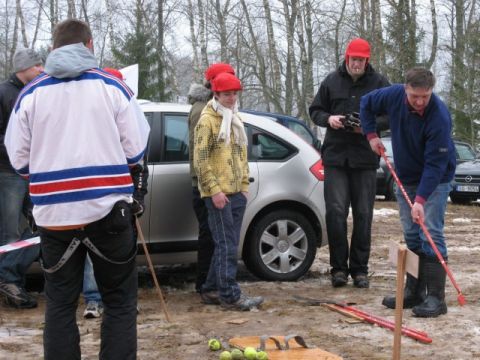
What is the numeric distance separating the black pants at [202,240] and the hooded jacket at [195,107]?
15cm

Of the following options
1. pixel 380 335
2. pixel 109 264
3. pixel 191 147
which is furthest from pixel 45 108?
pixel 380 335

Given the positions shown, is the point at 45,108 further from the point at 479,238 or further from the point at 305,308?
the point at 479,238

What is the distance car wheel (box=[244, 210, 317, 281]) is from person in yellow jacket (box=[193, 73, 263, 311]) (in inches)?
33.0

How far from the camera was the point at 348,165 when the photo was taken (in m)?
6.36

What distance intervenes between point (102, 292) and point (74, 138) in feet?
2.64

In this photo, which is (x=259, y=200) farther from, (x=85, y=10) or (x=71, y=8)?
(x=85, y=10)

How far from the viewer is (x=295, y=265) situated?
6598 millimetres

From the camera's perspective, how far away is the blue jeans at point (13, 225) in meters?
5.57

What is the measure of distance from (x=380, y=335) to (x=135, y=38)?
85.0 feet

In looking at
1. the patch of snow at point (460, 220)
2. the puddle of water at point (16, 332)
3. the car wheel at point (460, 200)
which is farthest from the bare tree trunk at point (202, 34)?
the puddle of water at point (16, 332)

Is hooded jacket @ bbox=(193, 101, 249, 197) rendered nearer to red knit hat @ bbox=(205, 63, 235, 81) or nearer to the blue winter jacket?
red knit hat @ bbox=(205, 63, 235, 81)

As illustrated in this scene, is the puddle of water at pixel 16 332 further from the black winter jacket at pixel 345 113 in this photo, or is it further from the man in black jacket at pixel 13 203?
the black winter jacket at pixel 345 113

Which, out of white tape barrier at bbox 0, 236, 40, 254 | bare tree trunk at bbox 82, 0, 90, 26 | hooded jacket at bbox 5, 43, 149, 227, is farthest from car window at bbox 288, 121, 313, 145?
bare tree trunk at bbox 82, 0, 90, 26

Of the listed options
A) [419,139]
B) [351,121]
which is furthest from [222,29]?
[419,139]
